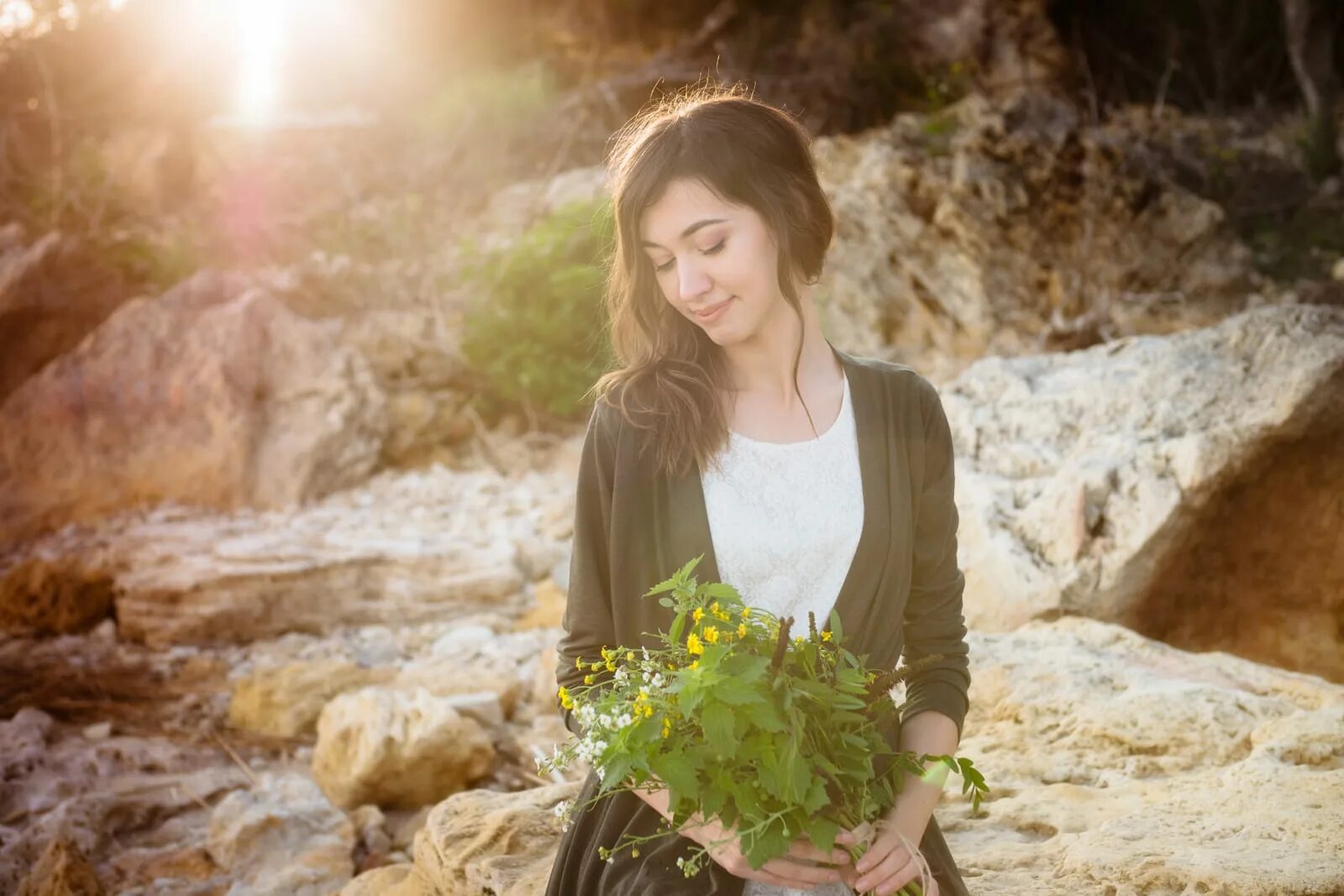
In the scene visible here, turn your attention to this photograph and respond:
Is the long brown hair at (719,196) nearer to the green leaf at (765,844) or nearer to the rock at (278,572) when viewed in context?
the green leaf at (765,844)

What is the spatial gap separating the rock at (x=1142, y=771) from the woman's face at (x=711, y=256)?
1337 millimetres

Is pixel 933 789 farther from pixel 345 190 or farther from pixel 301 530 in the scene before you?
pixel 345 190

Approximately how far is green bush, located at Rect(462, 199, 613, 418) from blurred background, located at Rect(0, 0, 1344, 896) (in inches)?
1.5

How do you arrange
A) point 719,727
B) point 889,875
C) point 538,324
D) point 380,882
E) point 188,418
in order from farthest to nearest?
point 538,324
point 188,418
point 380,882
point 889,875
point 719,727

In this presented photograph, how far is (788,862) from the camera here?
5.41ft

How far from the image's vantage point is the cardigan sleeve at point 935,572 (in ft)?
6.87

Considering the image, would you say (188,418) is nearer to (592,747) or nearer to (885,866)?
(592,747)

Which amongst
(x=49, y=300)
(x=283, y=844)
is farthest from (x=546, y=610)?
(x=49, y=300)

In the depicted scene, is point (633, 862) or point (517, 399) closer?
point (633, 862)

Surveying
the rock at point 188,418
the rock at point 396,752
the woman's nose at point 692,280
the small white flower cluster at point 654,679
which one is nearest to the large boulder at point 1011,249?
the rock at point 188,418

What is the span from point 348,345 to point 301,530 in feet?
6.20

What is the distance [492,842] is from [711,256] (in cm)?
149

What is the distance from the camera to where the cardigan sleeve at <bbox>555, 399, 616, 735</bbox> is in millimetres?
1968

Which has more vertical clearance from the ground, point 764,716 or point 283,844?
point 764,716
